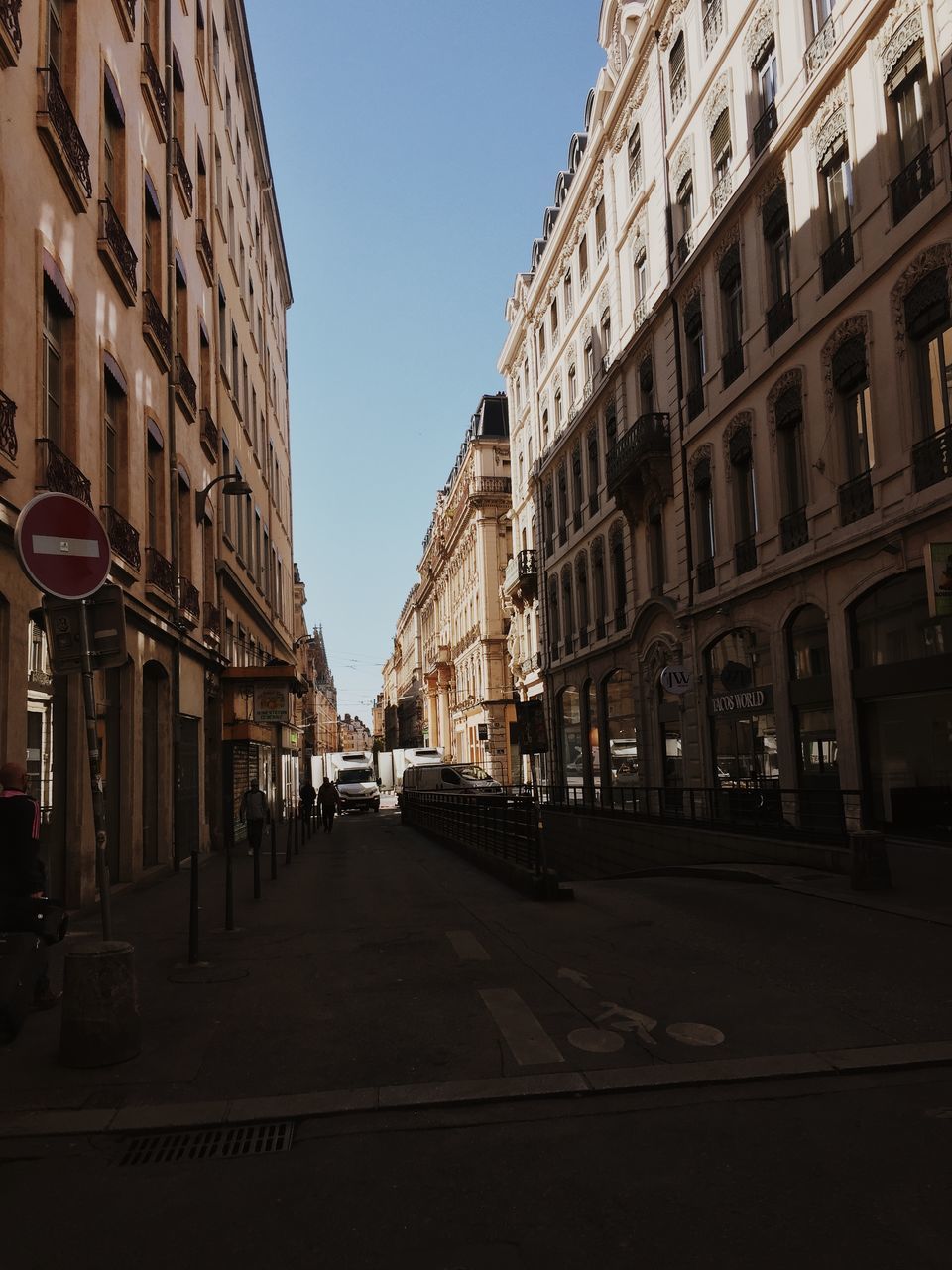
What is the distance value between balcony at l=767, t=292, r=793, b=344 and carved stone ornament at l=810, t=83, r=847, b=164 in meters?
2.49

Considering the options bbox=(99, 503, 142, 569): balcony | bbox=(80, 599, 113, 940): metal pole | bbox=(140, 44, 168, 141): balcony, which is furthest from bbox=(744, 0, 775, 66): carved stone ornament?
bbox=(80, 599, 113, 940): metal pole

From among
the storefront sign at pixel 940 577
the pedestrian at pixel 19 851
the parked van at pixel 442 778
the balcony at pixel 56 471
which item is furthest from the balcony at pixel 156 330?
the parked van at pixel 442 778

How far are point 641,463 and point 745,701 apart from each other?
8.15 meters

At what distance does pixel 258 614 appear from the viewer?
34250 mm

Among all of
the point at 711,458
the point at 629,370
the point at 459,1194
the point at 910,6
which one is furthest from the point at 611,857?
the point at 459,1194

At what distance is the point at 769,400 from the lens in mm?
20391

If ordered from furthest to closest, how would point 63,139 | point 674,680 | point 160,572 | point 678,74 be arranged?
1. point 678,74
2. point 674,680
3. point 160,572
4. point 63,139

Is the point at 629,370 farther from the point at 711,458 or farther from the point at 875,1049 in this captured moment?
the point at 875,1049

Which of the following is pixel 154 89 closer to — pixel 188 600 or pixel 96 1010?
pixel 188 600

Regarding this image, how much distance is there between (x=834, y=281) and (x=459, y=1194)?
56.5ft

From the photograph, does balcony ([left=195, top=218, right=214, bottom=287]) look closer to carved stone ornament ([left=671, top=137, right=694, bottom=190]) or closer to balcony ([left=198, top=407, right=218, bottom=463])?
balcony ([left=198, top=407, right=218, bottom=463])

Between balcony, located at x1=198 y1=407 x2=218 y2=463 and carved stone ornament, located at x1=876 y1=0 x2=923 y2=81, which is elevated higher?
carved stone ornament, located at x1=876 y1=0 x2=923 y2=81

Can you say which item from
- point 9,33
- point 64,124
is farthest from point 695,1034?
point 64,124

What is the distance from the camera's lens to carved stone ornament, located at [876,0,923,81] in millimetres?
15172
